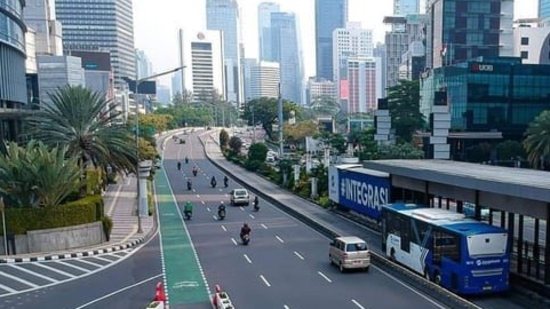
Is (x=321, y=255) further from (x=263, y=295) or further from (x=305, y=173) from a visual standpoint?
(x=305, y=173)

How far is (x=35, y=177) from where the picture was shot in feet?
82.7

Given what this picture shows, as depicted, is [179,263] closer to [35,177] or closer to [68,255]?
[68,255]

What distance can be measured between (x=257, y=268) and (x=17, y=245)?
39.6 ft

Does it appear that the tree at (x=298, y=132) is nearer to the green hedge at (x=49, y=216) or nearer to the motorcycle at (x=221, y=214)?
the motorcycle at (x=221, y=214)

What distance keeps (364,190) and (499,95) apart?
50659 mm

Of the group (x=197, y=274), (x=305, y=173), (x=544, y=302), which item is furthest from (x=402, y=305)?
(x=305, y=173)

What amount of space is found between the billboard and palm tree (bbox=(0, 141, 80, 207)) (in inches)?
637

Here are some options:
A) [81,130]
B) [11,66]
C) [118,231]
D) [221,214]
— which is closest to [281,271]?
[118,231]

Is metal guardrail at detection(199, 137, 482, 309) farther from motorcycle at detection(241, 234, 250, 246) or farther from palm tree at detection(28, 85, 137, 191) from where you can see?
palm tree at detection(28, 85, 137, 191)

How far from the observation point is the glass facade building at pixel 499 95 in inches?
2859


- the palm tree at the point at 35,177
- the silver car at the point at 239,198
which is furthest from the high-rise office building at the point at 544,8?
the palm tree at the point at 35,177

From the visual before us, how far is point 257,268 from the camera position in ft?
73.9

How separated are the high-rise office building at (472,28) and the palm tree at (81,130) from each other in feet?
232

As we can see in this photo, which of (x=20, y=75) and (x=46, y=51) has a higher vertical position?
(x=46, y=51)
